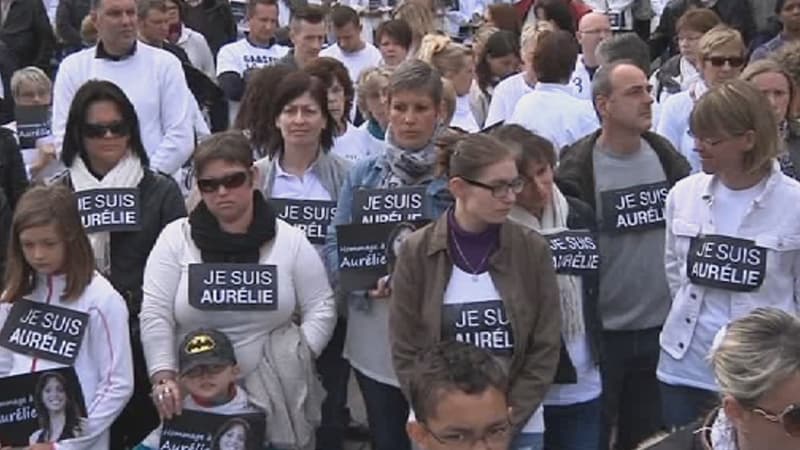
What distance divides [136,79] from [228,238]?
2402 mm

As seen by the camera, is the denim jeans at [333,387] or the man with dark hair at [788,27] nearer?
the denim jeans at [333,387]

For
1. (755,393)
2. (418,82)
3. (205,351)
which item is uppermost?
(418,82)

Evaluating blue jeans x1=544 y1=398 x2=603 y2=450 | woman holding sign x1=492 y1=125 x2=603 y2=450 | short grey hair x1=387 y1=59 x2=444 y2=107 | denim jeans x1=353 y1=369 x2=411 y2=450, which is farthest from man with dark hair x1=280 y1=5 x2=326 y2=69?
blue jeans x1=544 y1=398 x2=603 y2=450

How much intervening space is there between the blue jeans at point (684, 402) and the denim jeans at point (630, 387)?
1.50 ft

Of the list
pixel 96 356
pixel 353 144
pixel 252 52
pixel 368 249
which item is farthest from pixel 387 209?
pixel 252 52

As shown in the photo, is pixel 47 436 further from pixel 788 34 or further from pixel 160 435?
pixel 788 34

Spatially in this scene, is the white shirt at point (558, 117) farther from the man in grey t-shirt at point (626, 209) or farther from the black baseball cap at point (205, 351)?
the black baseball cap at point (205, 351)

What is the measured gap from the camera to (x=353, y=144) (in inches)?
298

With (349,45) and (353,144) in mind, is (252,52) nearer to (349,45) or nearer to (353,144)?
(349,45)

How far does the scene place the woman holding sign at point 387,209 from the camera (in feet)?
18.5

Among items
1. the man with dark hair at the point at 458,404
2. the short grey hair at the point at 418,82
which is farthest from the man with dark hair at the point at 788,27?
the man with dark hair at the point at 458,404

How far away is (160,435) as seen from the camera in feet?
17.7

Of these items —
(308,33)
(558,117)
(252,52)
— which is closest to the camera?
(558,117)

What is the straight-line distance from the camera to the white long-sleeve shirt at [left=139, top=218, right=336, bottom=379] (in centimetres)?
544
